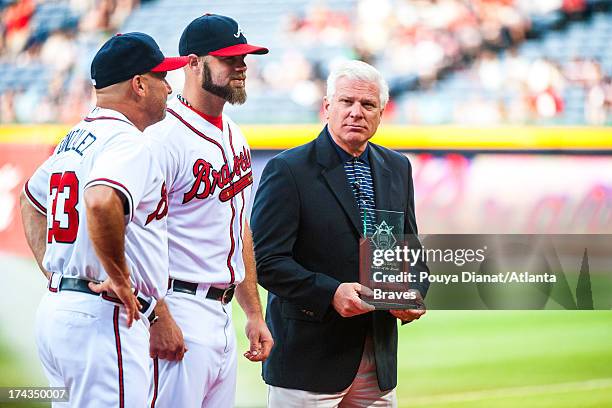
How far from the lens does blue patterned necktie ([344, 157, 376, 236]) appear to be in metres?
2.92

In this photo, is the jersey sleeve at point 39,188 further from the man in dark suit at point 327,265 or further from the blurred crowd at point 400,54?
the blurred crowd at point 400,54

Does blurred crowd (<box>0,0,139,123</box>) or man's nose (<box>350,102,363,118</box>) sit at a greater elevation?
blurred crowd (<box>0,0,139,123</box>)

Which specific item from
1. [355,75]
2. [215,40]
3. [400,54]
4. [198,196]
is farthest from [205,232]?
[400,54]

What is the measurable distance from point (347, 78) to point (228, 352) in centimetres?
94

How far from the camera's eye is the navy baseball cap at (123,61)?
2549mm

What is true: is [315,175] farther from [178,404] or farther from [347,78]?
[178,404]

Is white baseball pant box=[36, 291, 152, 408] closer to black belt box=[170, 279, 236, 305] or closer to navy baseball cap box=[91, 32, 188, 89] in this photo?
black belt box=[170, 279, 236, 305]

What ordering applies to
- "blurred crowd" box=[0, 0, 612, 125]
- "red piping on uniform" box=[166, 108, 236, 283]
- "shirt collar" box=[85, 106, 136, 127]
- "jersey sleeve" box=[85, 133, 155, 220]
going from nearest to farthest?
1. "jersey sleeve" box=[85, 133, 155, 220]
2. "shirt collar" box=[85, 106, 136, 127]
3. "red piping on uniform" box=[166, 108, 236, 283]
4. "blurred crowd" box=[0, 0, 612, 125]

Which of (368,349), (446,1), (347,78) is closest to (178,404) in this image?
(368,349)

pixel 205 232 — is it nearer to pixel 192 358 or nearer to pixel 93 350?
pixel 192 358

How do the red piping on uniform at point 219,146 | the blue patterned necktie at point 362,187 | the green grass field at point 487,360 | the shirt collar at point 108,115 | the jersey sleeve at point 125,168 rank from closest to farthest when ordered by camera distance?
the jersey sleeve at point 125,168 < the shirt collar at point 108,115 < the red piping on uniform at point 219,146 < the blue patterned necktie at point 362,187 < the green grass field at point 487,360

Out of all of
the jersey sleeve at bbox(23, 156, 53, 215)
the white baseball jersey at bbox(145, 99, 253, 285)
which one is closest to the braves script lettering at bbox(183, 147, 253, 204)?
the white baseball jersey at bbox(145, 99, 253, 285)

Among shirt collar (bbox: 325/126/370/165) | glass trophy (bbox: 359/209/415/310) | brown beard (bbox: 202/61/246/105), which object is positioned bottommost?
glass trophy (bbox: 359/209/415/310)

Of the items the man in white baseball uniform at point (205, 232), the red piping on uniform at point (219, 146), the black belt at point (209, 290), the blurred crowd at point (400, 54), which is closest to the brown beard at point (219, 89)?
the man in white baseball uniform at point (205, 232)
